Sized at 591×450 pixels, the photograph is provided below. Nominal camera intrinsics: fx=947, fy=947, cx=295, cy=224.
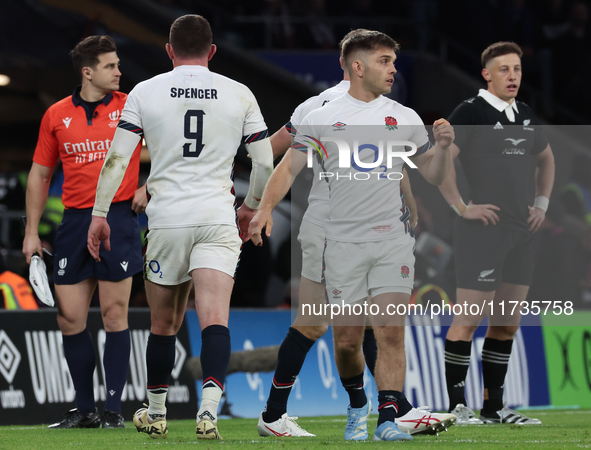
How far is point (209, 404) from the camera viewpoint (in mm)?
4828

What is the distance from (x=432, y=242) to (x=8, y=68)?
624 cm

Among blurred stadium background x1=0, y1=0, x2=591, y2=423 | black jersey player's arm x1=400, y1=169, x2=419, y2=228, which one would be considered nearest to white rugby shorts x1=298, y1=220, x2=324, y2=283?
black jersey player's arm x1=400, y1=169, x2=419, y2=228

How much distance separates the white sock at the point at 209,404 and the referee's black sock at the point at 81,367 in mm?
1843

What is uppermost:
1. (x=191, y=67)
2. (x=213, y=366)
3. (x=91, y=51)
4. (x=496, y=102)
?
(x=91, y=51)

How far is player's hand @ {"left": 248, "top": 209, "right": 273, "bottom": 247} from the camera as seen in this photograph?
5160 mm

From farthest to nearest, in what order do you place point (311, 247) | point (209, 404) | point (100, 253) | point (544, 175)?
point (544, 175)
point (100, 253)
point (311, 247)
point (209, 404)

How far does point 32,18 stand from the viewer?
41.2ft

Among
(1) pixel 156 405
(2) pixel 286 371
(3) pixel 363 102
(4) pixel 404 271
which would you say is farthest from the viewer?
(2) pixel 286 371

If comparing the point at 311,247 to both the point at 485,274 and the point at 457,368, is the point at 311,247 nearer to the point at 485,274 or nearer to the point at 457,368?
the point at 485,274

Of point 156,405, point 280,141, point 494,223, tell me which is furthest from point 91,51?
point 494,223

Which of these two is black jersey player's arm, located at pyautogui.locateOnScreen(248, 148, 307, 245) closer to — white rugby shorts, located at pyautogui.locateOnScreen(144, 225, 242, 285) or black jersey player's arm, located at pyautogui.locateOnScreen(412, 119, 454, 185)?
white rugby shorts, located at pyautogui.locateOnScreen(144, 225, 242, 285)

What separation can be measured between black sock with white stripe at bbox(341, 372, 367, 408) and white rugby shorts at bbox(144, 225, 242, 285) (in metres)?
0.93

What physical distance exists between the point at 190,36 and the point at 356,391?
7.17 feet

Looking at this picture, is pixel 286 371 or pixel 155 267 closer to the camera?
pixel 155 267
